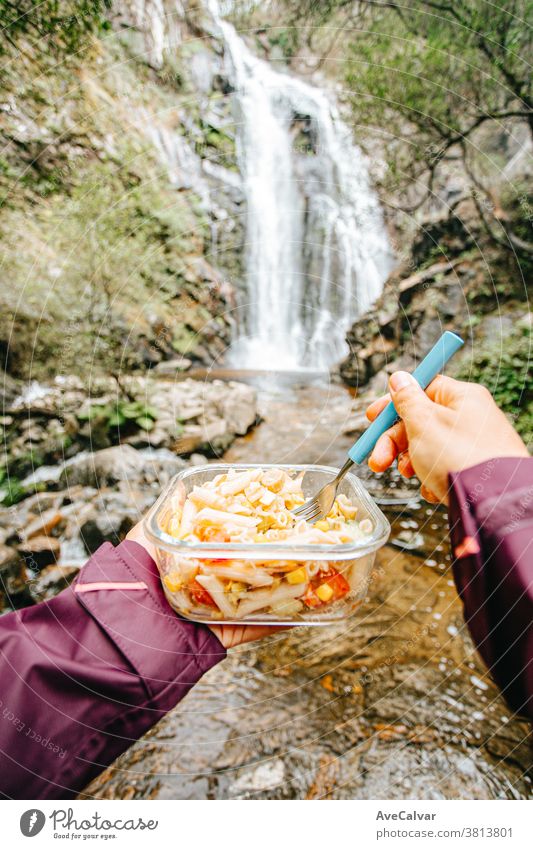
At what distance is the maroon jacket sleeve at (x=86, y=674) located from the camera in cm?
59

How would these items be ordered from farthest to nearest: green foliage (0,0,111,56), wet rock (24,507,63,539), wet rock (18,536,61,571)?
green foliage (0,0,111,56) → wet rock (24,507,63,539) → wet rock (18,536,61,571)

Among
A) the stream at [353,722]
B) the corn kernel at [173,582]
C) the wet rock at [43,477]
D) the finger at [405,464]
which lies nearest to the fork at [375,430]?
the finger at [405,464]

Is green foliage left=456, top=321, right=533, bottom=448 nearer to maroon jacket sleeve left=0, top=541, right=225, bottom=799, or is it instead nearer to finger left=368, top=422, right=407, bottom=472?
Result: finger left=368, top=422, right=407, bottom=472

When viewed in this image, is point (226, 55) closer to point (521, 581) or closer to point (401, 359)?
point (401, 359)

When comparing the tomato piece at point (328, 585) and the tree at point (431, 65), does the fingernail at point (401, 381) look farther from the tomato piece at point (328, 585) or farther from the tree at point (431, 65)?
the tree at point (431, 65)

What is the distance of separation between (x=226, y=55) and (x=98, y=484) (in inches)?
166

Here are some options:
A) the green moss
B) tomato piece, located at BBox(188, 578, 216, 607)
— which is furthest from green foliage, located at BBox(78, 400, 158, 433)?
tomato piece, located at BBox(188, 578, 216, 607)

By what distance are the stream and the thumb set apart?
821 millimetres

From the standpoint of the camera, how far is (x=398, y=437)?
2.46 feet

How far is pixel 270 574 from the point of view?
598mm

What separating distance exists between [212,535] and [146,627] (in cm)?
16

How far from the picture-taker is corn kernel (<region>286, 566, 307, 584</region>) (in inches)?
23.8

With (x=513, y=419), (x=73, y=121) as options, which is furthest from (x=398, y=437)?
(x=73, y=121)

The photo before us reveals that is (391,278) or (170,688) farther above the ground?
(391,278)
